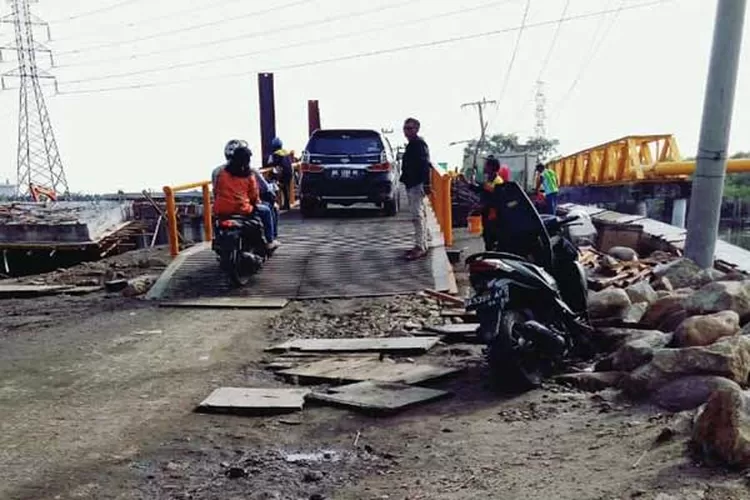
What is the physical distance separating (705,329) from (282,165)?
14.1 m

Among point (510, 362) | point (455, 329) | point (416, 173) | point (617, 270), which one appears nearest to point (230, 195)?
point (416, 173)

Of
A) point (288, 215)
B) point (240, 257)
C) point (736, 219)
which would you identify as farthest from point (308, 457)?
point (736, 219)

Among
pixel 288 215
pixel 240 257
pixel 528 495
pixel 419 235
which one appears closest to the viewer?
pixel 528 495

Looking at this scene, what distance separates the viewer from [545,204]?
2039 cm

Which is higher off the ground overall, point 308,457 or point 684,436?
point 684,436

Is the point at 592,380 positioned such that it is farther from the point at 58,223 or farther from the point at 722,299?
the point at 58,223

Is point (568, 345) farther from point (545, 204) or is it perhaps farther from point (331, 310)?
point (545, 204)

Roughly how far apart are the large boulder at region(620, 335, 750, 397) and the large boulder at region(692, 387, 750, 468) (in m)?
1.08

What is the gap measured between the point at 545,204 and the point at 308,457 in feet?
54.0

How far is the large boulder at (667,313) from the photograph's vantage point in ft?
21.7

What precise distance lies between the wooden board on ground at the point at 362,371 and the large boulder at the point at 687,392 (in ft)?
6.48

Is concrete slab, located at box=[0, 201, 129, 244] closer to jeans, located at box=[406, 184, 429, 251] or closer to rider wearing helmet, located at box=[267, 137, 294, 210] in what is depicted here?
rider wearing helmet, located at box=[267, 137, 294, 210]

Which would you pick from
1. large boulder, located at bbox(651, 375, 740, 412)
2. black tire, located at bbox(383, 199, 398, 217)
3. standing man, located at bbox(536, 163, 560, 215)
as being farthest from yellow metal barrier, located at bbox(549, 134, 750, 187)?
large boulder, located at bbox(651, 375, 740, 412)

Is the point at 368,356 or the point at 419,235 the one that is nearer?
the point at 368,356
